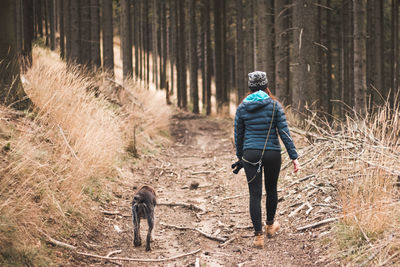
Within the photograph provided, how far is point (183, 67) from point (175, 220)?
1831cm

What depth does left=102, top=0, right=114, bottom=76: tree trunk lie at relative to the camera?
14.6 meters

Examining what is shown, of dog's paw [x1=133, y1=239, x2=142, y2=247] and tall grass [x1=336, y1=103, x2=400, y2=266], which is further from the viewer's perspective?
dog's paw [x1=133, y1=239, x2=142, y2=247]

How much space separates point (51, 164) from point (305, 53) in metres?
7.77

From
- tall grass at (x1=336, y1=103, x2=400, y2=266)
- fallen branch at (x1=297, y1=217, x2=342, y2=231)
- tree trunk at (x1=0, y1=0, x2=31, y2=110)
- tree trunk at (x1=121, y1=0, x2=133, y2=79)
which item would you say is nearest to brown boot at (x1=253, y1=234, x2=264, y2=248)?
fallen branch at (x1=297, y1=217, x2=342, y2=231)

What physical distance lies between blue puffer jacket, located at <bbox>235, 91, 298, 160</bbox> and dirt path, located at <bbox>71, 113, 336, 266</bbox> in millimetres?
1223

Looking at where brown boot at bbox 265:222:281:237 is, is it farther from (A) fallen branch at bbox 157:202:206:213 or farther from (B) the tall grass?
(A) fallen branch at bbox 157:202:206:213

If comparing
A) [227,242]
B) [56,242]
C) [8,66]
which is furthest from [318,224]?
[8,66]

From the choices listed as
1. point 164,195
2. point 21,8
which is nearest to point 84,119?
point 164,195

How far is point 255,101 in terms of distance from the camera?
4820mm

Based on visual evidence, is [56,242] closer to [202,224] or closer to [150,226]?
[150,226]

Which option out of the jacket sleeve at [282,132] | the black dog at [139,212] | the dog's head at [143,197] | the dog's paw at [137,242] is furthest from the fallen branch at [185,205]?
the jacket sleeve at [282,132]

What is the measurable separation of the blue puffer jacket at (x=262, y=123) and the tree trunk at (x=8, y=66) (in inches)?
155

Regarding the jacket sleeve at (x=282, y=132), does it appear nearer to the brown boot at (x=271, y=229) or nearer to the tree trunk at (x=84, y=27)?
the brown boot at (x=271, y=229)

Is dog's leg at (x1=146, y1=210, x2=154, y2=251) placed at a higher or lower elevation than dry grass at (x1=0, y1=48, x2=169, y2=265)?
lower
